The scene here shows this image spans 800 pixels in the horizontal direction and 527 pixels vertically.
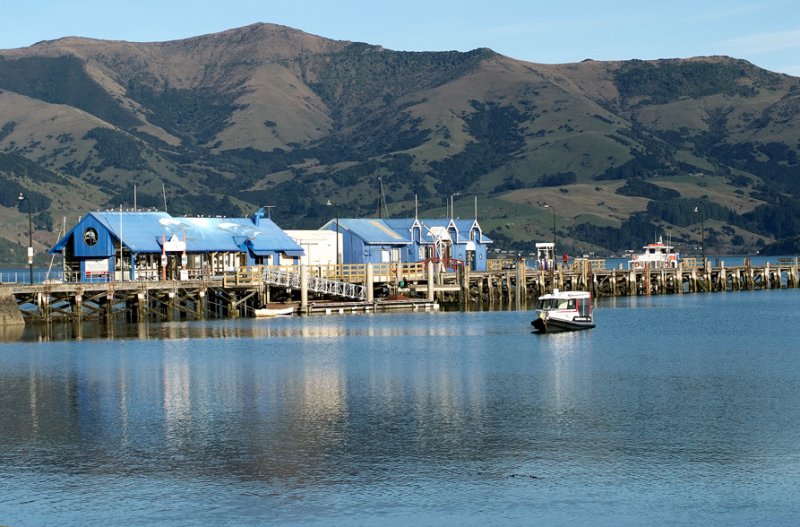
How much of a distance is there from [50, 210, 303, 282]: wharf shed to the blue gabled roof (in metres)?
20.1

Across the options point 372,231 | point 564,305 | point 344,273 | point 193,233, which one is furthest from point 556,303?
point 372,231

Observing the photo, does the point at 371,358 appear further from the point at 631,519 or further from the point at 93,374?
the point at 631,519

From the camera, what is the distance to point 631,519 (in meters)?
39.1

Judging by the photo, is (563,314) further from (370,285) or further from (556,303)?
(370,285)

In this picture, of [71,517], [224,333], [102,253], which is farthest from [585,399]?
[102,253]

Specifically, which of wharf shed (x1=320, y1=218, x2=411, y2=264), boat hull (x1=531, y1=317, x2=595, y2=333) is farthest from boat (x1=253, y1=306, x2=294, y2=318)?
wharf shed (x1=320, y1=218, x2=411, y2=264)

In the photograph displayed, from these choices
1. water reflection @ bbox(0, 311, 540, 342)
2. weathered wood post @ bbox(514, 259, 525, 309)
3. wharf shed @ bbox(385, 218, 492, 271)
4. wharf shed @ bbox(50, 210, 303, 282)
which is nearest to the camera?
water reflection @ bbox(0, 311, 540, 342)

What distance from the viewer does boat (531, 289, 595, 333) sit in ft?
326

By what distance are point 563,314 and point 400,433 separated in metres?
49.4

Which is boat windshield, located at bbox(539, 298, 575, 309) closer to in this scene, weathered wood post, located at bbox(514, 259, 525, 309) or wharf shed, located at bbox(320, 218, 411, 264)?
weathered wood post, located at bbox(514, 259, 525, 309)

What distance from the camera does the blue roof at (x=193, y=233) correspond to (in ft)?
392

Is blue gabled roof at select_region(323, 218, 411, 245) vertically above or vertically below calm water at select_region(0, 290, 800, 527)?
above

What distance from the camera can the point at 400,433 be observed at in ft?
172

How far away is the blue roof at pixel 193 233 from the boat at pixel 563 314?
3722cm
